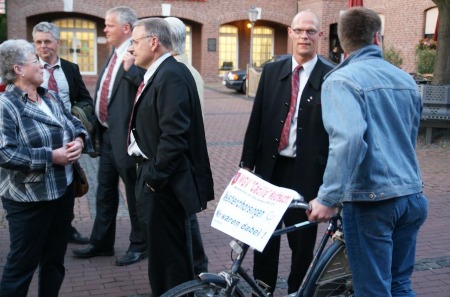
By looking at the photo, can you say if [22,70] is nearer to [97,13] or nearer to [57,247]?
[57,247]

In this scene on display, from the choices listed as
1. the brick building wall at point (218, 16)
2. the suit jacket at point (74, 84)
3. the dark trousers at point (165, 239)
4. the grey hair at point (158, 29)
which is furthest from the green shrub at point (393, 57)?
the dark trousers at point (165, 239)

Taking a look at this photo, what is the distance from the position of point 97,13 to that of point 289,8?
999cm

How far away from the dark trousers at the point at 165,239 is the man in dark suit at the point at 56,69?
168 centimetres

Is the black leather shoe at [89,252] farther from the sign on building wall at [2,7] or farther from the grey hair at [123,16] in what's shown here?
the sign on building wall at [2,7]

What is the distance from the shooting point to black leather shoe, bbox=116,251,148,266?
480 centimetres

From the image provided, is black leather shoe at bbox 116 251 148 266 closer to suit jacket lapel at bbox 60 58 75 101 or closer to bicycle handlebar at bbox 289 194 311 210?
suit jacket lapel at bbox 60 58 75 101

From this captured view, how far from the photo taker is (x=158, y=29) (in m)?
3.45

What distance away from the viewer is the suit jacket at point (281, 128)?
3.57 meters

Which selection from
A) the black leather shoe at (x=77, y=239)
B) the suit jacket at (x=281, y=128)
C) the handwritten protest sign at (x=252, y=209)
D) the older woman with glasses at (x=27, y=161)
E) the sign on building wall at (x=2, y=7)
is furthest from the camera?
the sign on building wall at (x=2, y=7)

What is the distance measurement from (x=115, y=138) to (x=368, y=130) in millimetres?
2475

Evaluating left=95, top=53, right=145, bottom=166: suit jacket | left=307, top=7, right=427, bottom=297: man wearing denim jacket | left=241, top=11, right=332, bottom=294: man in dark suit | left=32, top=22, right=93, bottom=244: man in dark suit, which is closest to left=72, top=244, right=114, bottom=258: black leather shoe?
left=95, top=53, right=145, bottom=166: suit jacket

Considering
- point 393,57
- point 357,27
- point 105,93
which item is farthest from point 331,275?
point 393,57

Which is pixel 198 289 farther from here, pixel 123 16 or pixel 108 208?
pixel 123 16

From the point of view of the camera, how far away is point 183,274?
3.53 metres
